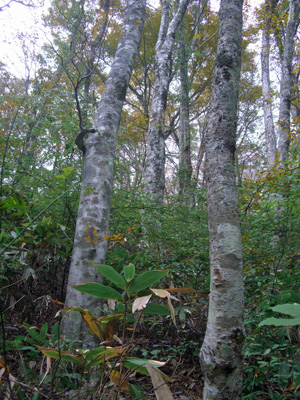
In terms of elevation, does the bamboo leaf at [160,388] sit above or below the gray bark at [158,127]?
below

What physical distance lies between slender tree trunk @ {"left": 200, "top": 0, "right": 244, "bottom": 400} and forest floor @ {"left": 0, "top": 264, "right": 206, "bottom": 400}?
0.59m

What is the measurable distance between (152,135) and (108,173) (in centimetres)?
405

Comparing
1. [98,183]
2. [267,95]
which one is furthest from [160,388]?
[267,95]

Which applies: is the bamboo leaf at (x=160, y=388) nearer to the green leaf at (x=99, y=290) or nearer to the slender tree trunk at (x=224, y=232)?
the green leaf at (x=99, y=290)

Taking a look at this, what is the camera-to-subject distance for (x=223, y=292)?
6.09 ft

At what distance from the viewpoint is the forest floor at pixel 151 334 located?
2.32 metres

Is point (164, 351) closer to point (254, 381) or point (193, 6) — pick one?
point (254, 381)

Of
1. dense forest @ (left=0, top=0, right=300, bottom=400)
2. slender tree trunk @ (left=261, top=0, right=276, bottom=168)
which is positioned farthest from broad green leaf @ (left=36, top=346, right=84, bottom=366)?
slender tree trunk @ (left=261, top=0, right=276, bottom=168)

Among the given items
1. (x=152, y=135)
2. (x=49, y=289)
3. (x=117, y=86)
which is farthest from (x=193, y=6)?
(x=49, y=289)

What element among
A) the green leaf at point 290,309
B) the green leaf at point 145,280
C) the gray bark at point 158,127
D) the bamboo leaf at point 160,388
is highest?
the gray bark at point 158,127

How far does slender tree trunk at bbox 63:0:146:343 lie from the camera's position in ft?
8.27

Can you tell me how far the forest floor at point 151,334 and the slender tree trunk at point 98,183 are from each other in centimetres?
34

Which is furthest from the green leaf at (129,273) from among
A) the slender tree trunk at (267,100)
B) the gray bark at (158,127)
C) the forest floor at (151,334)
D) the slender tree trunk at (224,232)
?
the slender tree trunk at (267,100)

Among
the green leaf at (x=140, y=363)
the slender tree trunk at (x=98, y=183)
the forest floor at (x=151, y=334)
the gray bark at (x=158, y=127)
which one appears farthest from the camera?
the gray bark at (x=158, y=127)
